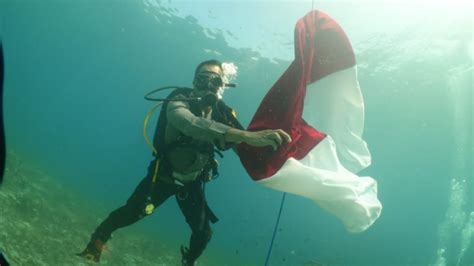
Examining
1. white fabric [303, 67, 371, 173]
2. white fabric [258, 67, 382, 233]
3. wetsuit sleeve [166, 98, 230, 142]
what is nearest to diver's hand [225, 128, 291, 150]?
wetsuit sleeve [166, 98, 230, 142]

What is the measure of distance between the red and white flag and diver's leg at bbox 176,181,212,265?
5.26ft

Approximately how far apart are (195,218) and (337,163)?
2.29m

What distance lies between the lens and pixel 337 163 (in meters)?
4.16

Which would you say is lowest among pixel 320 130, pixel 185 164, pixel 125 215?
pixel 125 215

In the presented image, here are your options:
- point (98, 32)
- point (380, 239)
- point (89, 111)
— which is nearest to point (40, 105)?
point (89, 111)

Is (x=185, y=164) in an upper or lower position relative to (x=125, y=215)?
upper

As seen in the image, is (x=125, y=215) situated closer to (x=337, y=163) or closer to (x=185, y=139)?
(x=185, y=139)

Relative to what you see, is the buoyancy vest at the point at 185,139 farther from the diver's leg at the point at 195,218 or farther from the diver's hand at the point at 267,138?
the diver's hand at the point at 267,138

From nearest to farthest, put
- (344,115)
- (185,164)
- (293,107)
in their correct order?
(293,107), (344,115), (185,164)

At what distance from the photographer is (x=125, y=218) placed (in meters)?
4.96

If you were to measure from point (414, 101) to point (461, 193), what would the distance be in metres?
35.9

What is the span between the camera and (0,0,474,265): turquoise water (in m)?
20.6

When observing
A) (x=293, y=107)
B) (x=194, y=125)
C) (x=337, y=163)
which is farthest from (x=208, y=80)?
(x=337, y=163)

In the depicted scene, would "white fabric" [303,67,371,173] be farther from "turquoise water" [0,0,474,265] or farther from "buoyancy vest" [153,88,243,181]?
"turquoise water" [0,0,474,265]
